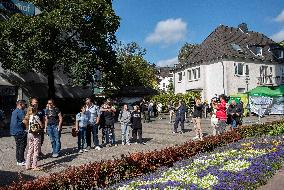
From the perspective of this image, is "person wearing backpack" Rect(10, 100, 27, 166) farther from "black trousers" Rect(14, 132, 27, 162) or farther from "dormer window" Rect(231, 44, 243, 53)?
"dormer window" Rect(231, 44, 243, 53)

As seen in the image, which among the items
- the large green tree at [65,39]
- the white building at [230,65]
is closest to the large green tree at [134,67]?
the white building at [230,65]

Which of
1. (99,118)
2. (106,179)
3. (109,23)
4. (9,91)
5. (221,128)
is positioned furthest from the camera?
(9,91)

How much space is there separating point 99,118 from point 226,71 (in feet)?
111

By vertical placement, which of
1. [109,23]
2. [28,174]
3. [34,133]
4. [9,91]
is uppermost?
[109,23]

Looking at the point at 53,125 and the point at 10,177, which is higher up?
the point at 53,125

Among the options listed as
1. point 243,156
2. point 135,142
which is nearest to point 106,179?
point 243,156

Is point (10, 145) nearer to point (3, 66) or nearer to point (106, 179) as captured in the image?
point (106, 179)

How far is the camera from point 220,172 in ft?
27.5

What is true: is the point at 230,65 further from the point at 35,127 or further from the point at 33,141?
the point at 33,141

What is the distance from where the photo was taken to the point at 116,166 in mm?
8656

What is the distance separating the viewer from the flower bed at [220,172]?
24.7 ft

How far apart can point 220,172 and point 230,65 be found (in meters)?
40.2

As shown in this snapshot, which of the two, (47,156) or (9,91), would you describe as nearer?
(47,156)

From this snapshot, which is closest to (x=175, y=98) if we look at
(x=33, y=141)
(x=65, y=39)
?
(x=65, y=39)
